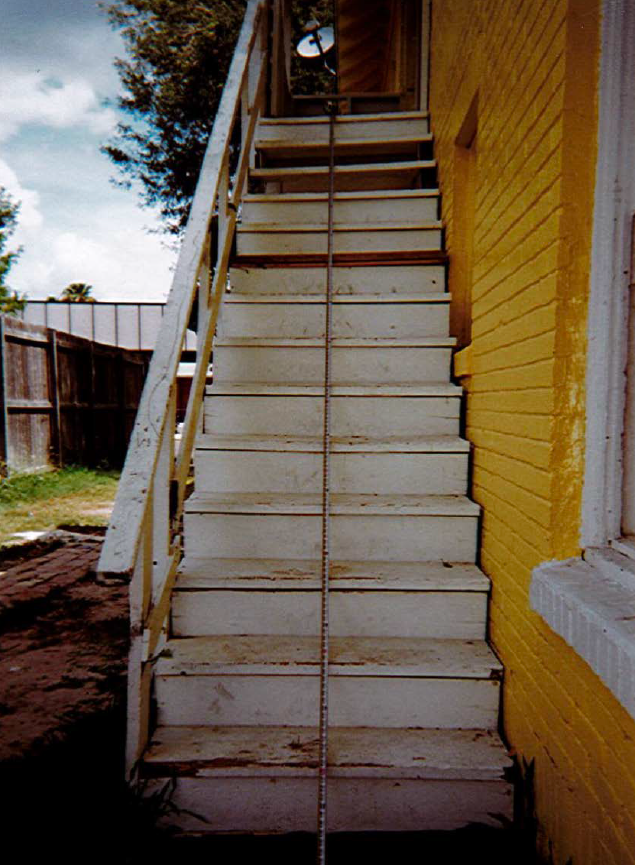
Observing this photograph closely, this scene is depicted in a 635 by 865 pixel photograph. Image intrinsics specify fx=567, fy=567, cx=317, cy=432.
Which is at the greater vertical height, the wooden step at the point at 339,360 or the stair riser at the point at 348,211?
the stair riser at the point at 348,211

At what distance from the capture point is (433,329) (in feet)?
10.3

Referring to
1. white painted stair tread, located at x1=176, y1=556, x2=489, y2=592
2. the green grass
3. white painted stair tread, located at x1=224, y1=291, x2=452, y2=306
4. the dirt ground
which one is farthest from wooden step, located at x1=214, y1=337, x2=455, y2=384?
the green grass

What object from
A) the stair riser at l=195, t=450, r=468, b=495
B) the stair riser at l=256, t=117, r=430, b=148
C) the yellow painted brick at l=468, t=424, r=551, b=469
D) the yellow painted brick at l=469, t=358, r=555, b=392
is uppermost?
the stair riser at l=256, t=117, r=430, b=148

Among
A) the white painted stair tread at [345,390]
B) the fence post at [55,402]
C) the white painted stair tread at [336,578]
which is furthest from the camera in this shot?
the fence post at [55,402]

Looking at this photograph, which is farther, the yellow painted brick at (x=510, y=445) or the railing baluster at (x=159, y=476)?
the yellow painted brick at (x=510, y=445)

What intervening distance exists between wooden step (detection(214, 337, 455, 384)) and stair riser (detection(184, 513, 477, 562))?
0.87 meters

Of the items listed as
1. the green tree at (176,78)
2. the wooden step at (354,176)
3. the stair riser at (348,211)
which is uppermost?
the green tree at (176,78)

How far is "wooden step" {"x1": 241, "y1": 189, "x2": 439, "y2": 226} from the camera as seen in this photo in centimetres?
367

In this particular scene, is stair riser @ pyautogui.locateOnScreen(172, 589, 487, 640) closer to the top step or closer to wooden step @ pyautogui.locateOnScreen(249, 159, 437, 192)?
wooden step @ pyautogui.locateOnScreen(249, 159, 437, 192)

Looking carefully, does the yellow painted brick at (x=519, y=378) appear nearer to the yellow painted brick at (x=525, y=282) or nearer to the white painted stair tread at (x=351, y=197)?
the yellow painted brick at (x=525, y=282)

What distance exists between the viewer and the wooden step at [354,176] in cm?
392

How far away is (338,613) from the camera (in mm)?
2186

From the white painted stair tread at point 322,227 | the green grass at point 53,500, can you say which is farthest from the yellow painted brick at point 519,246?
the green grass at point 53,500

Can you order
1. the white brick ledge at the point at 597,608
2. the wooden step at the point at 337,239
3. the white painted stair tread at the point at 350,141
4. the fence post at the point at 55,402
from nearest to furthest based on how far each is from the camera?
the white brick ledge at the point at 597,608
the wooden step at the point at 337,239
the white painted stair tread at the point at 350,141
the fence post at the point at 55,402
